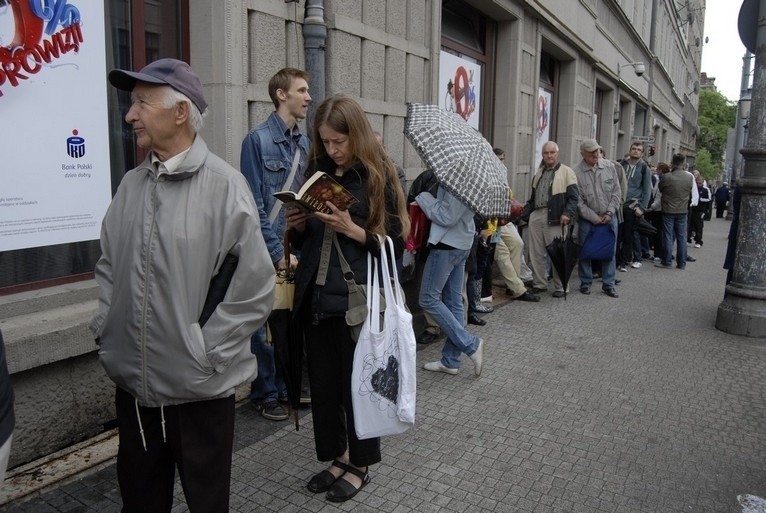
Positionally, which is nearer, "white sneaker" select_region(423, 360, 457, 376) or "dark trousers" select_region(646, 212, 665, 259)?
"white sneaker" select_region(423, 360, 457, 376)

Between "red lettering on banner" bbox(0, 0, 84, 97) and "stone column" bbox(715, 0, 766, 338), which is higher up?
"red lettering on banner" bbox(0, 0, 84, 97)

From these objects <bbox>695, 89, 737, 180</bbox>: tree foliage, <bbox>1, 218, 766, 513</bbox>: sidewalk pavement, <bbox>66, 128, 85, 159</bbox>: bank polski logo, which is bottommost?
<bbox>1, 218, 766, 513</bbox>: sidewalk pavement

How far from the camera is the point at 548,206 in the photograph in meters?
7.99

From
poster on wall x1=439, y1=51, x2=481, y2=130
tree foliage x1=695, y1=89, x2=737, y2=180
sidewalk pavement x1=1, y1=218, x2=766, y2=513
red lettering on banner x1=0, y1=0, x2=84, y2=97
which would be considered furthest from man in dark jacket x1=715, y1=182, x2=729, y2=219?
tree foliage x1=695, y1=89, x2=737, y2=180

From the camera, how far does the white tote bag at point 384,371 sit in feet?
9.71

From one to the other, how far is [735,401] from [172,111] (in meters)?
4.41

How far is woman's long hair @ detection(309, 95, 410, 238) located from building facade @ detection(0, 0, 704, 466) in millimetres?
1795

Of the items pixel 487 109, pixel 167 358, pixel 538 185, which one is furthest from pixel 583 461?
pixel 487 109

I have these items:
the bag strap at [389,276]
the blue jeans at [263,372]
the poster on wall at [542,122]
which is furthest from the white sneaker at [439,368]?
the poster on wall at [542,122]

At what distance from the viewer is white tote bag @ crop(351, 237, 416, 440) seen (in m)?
2.96

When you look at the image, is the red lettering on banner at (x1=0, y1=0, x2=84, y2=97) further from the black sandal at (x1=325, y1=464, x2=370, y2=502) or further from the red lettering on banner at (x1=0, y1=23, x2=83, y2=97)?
the black sandal at (x1=325, y1=464, x2=370, y2=502)

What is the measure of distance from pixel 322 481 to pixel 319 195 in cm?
148

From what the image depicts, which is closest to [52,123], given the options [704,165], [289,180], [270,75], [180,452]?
[289,180]

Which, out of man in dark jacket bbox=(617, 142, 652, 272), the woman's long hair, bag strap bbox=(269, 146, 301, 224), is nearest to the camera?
the woman's long hair
